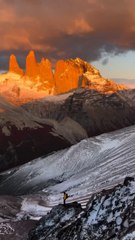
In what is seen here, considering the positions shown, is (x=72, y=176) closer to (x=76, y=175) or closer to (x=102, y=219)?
(x=76, y=175)

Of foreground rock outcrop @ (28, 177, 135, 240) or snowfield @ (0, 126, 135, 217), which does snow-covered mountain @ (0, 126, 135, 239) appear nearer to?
snowfield @ (0, 126, 135, 217)

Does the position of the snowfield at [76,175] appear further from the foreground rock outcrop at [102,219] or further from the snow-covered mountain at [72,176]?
the foreground rock outcrop at [102,219]

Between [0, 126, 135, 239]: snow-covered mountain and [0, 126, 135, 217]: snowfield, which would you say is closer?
[0, 126, 135, 239]: snow-covered mountain

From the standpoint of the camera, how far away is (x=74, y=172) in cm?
17788

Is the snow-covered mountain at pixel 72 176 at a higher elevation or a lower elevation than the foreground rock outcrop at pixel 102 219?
lower

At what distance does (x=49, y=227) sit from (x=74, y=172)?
139557 mm

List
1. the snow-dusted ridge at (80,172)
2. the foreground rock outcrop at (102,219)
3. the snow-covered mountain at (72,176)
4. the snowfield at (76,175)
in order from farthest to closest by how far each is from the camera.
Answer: the snow-dusted ridge at (80,172) → the snowfield at (76,175) → the snow-covered mountain at (72,176) → the foreground rock outcrop at (102,219)

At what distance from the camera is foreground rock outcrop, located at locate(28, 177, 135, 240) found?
98.7ft

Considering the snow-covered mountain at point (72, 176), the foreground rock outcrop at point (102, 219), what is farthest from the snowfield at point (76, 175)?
the foreground rock outcrop at point (102, 219)

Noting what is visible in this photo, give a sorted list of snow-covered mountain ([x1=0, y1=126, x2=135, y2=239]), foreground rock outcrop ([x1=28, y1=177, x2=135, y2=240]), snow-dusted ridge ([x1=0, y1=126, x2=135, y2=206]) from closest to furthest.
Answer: foreground rock outcrop ([x1=28, y1=177, x2=135, y2=240]) < snow-covered mountain ([x1=0, y1=126, x2=135, y2=239]) < snow-dusted ridge ([x1=0, y1=126, x2=135, y2=206])

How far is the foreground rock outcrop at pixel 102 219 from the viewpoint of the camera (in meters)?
30.1

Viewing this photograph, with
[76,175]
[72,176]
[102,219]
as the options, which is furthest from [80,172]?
[102,219]

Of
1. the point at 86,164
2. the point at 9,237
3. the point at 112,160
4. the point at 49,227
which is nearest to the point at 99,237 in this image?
the point at 49,227

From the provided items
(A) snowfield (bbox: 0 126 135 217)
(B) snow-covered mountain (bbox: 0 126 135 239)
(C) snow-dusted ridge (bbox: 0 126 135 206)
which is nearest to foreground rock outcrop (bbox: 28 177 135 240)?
(B) snow-covered mountain (bbox: 0 126 135 239)
